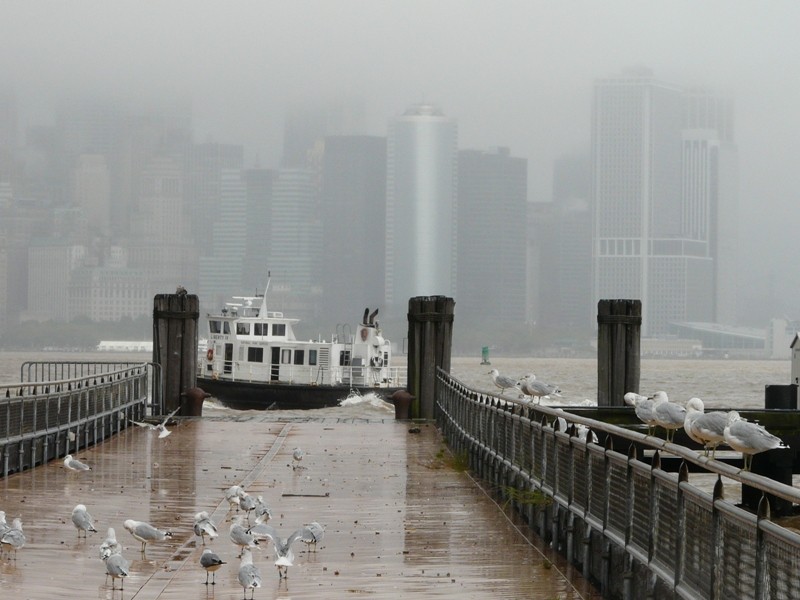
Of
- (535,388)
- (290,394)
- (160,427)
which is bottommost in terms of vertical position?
(290,394)

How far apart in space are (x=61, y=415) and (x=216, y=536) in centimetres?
858

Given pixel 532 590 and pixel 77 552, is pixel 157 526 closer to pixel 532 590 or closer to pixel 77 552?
pixel 77 552

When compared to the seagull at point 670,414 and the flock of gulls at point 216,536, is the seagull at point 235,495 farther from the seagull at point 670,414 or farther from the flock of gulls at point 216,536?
the seagull at point 670,414

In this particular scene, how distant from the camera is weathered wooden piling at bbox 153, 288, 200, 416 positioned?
28.3 m

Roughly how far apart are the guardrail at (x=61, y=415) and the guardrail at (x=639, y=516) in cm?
589

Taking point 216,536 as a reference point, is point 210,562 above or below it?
above

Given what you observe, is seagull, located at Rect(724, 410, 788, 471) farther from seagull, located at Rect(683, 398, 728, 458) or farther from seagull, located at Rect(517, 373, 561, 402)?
seagull, located at Rect(517, 373, 561, 402)

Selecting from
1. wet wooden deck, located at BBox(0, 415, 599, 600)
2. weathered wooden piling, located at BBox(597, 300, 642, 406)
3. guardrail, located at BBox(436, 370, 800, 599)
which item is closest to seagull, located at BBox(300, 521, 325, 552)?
wet wooden deck, located at BBox(0, 415, 599, 600)

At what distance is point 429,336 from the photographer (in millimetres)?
27844

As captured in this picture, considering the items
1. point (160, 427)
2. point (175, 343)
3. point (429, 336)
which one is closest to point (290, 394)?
point (175, 343)

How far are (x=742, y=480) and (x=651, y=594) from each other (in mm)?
1932

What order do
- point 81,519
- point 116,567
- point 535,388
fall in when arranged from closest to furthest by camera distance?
point 116,567
point 81,519
point 535,388

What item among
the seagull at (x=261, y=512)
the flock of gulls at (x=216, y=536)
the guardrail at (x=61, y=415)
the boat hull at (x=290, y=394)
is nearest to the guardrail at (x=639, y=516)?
the flock of gulls at (x=216, y=536)

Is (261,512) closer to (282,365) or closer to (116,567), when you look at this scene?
(116,567)
